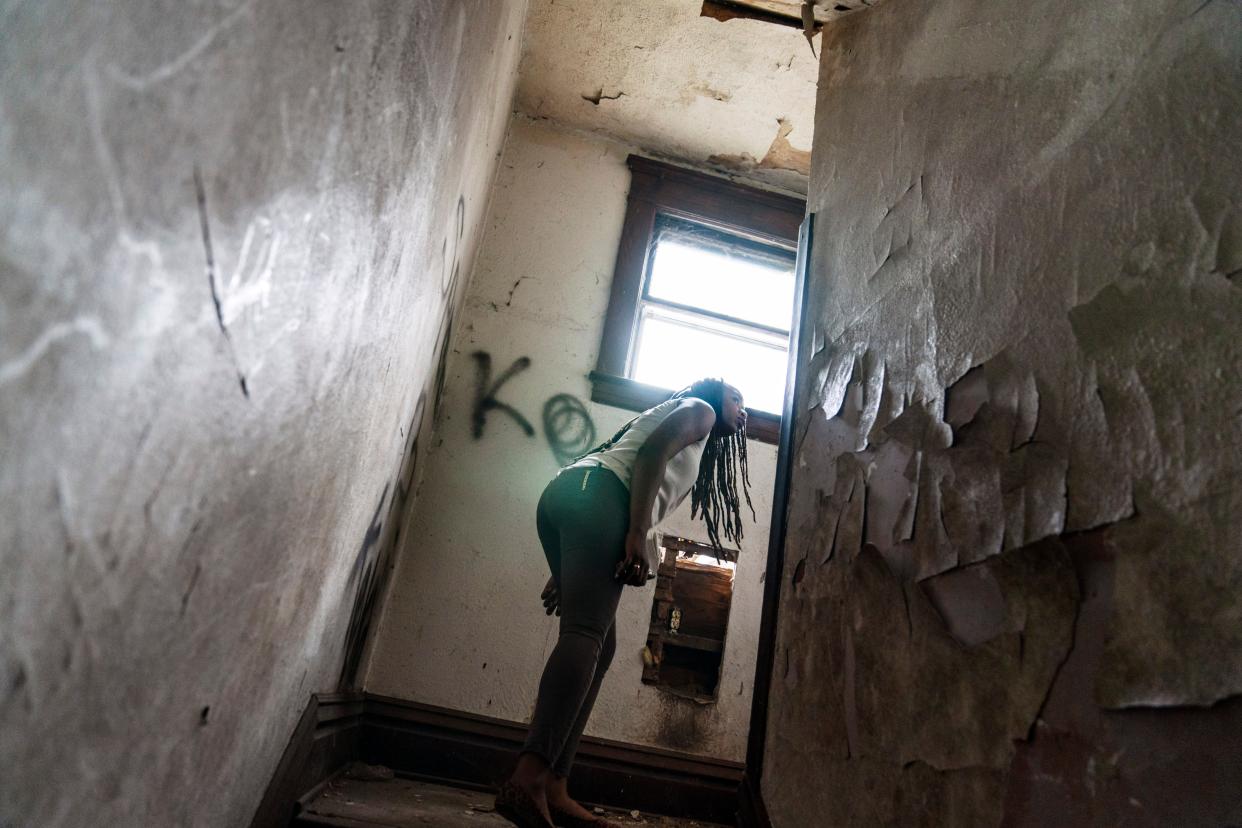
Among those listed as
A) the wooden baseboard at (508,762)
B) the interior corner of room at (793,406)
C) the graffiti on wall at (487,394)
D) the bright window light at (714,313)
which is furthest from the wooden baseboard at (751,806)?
the bright window light at (714,313)

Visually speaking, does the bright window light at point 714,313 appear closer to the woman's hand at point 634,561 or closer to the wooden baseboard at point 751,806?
the woman's hand at point 634,561

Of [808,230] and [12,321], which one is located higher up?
[808,230]

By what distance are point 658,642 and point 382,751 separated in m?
1.08

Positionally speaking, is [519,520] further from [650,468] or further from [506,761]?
[650,468]

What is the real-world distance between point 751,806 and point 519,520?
1.65m

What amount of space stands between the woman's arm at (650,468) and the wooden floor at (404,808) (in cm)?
77

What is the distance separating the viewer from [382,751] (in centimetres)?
248

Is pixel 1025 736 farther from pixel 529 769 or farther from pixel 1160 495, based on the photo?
pixel 529 769

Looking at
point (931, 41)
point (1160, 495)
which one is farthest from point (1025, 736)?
point (931, 41)

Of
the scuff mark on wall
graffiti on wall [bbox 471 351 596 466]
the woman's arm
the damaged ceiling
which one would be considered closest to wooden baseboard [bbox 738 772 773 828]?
the woman's arm

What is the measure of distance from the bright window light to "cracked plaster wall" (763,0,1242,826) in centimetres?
193

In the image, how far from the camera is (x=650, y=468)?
1693mm

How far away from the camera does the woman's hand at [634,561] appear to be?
A: 1.60m

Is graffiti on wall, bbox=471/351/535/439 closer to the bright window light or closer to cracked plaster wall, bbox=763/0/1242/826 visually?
the bright window light
